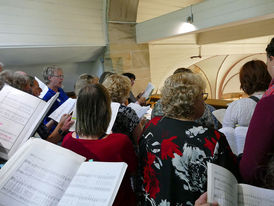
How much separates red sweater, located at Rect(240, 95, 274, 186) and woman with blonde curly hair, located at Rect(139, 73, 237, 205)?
116mm

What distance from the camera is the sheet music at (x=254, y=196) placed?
0.82 m

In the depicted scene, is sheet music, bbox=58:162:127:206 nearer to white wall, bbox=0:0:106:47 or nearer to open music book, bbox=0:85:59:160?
open music book, bbox=0:85:59:160

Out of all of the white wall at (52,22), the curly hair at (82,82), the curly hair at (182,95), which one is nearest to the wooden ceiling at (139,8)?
the white wall at (52,22)

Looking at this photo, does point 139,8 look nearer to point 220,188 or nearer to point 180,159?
point 180,159

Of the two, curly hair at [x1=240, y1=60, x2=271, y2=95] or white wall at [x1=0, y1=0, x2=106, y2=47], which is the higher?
white wall at [x1=0, y1=0, x2=106, y2=47]

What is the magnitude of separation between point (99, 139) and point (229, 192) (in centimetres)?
85

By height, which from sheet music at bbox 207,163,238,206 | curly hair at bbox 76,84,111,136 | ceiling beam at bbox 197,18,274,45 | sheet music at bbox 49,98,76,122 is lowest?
sheet music at bbox 207,163,238,206

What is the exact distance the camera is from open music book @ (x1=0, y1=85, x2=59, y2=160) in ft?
4.54

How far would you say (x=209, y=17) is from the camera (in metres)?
3.82

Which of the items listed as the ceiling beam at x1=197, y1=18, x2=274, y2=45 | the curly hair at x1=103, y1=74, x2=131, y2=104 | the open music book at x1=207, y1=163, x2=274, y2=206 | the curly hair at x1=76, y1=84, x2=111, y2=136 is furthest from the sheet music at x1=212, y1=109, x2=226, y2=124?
the ceiling beam at x1=197, y1=18, x2=274, y2=45

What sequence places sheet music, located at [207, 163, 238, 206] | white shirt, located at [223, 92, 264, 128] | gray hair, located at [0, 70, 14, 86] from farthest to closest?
gray hair, located at [0, 70, 14, 86], white shirt, located at [223, 92, 264, 128], sheet music, located at [207, 163, 238, 206]

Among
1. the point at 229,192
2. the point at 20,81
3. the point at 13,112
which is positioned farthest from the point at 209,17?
the point at 229,192

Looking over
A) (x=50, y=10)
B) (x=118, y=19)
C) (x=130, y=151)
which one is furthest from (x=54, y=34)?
(x=130, y=151)

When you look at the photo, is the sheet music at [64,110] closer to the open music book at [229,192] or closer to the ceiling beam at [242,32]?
the open music book at [229,192]
